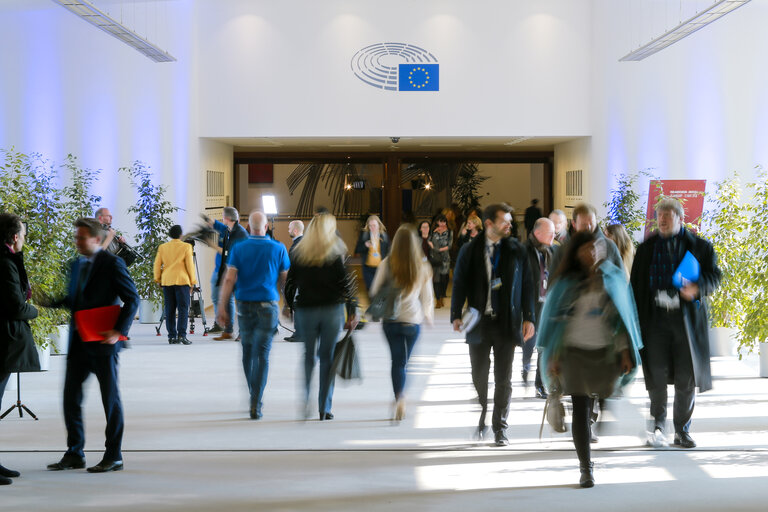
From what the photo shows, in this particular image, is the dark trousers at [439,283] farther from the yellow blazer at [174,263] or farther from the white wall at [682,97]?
the yellow blazer at [174,263]

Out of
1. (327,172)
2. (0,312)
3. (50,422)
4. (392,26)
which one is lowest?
(50,422)

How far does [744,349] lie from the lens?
1059 centimetres

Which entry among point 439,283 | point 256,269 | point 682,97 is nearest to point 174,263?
point 256,269

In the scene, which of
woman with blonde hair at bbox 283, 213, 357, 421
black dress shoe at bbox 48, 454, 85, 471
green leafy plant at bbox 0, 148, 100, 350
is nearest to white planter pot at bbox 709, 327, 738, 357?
woman with blonde hair at bbox 283, 213, 357, 421

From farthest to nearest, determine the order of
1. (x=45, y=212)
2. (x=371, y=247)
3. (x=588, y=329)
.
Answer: (x=371, y=247)
(x=45, y=212)
(x=588, y=329)

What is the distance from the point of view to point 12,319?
565cm

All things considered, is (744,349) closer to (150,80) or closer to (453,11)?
(453,11)

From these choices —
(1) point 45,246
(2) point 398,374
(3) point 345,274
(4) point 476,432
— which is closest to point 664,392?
(4) point 476,432

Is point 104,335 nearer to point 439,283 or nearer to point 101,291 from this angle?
point 101,291

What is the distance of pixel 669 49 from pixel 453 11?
12.4 ft

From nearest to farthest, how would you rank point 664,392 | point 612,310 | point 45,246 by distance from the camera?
1. point 612,310
2. point 664,392
3. point 45,246

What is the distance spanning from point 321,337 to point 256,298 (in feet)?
1.99

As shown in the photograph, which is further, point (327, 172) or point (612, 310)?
point (327, 172)

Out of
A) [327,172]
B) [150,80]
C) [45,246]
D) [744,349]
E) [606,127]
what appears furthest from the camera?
[327,172]
